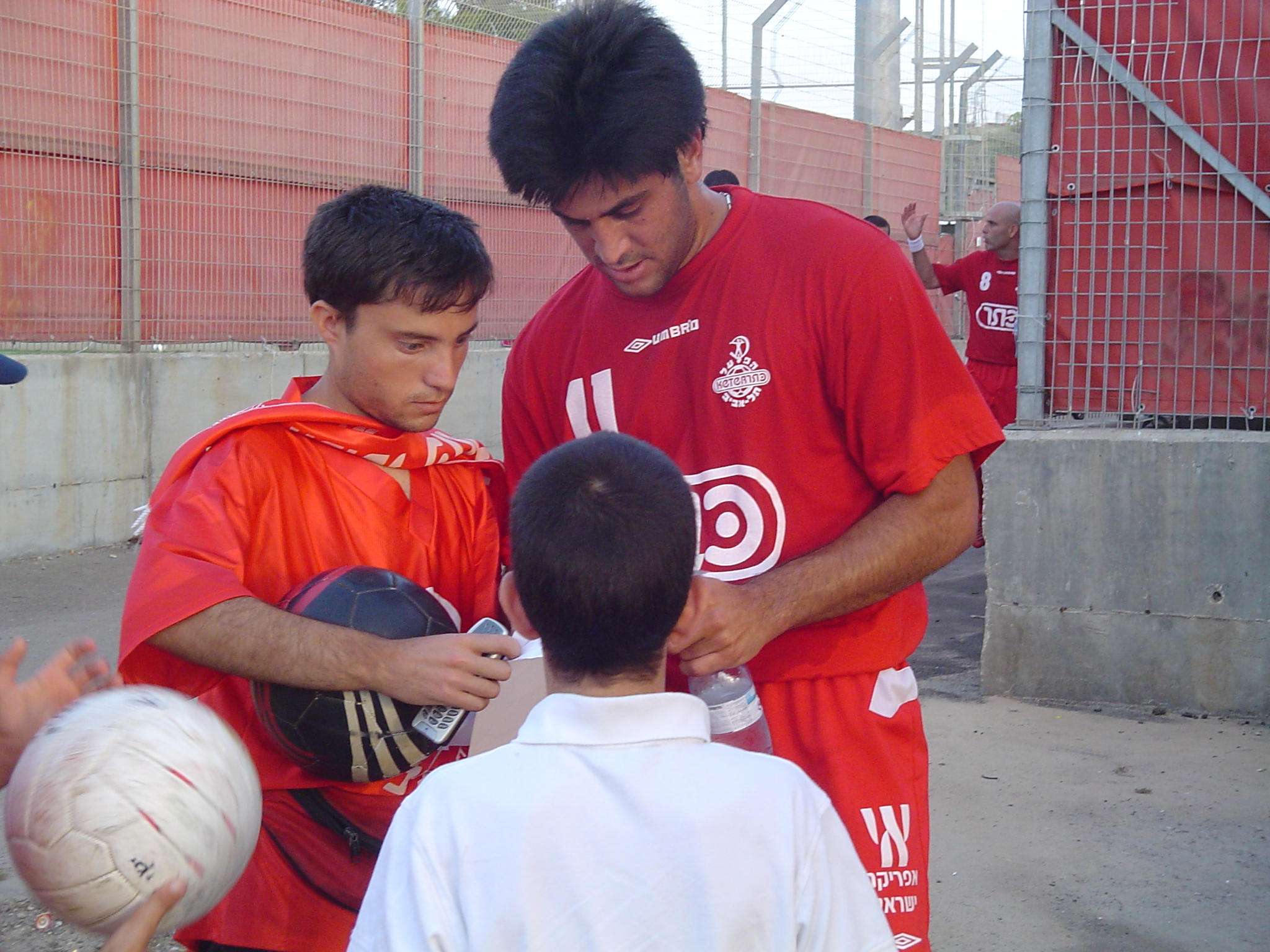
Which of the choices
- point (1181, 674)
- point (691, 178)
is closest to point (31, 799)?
point (691, 178)

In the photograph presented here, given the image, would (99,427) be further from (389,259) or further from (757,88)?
(757,88)

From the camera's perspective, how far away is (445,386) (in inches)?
102

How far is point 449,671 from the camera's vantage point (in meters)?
2.14

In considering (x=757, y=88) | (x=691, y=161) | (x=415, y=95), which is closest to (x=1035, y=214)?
(x=691, y=161)

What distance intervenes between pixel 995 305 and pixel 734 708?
7.48 m

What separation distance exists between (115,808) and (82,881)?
0.11m

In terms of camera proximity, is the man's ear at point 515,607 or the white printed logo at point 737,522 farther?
the white printed logo at point 737,522

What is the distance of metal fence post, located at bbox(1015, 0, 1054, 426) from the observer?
5.76 meters

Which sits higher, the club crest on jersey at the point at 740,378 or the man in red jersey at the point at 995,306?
the man in red jersey at the point at 995,306

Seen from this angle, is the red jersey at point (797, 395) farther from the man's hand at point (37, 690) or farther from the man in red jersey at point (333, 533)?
the man's hand at point (37, 690)

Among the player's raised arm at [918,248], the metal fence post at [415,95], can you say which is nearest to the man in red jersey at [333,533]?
the metal fence post at [415,95]

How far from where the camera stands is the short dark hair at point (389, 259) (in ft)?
8.44

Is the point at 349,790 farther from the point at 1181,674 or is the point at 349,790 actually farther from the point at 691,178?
the point at 1181,674

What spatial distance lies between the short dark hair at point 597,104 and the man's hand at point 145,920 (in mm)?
1347
